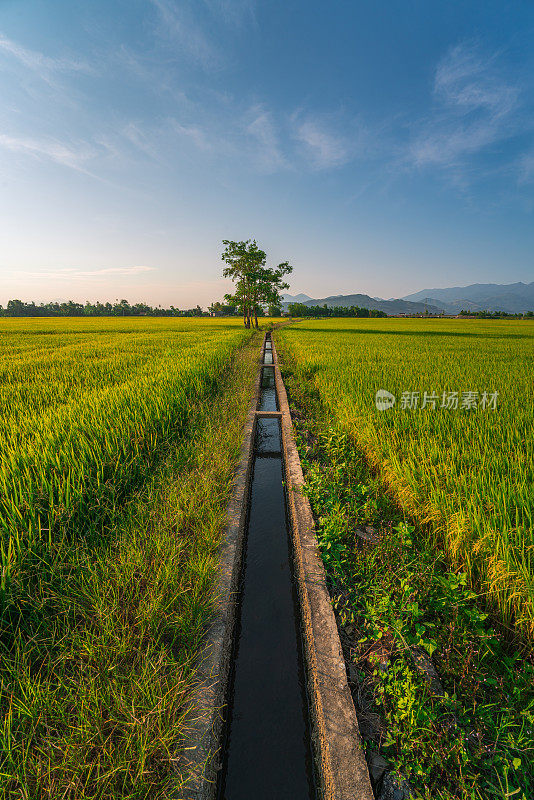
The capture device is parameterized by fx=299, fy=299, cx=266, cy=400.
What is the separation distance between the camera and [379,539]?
2529 millimetres

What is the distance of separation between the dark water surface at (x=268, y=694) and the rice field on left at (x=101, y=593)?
412 mm

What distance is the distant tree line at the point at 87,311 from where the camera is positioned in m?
82.7

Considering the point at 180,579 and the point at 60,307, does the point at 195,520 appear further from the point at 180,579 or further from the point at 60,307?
the point at 60,307

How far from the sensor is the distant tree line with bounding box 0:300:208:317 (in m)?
82.7

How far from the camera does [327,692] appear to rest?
1539mm

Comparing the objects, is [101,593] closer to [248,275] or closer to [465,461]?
[465,461]

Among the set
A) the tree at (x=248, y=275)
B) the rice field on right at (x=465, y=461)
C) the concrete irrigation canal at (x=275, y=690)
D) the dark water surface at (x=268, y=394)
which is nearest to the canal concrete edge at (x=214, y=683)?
the concrete irrigation canal at (x=275, y=690)

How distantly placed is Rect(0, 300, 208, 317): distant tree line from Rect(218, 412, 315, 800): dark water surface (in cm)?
9172

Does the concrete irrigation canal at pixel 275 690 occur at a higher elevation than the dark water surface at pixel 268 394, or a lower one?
lower

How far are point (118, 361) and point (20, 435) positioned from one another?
5.67m

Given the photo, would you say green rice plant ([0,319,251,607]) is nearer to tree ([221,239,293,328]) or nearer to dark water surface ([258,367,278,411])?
dark water surface ([258,367,278,411])

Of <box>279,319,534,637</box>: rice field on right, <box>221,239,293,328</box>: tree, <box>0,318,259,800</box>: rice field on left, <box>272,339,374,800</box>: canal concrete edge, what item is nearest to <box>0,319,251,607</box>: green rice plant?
<box>0,318,259,800</box>: rice field on left

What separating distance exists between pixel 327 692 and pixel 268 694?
17.2 inches

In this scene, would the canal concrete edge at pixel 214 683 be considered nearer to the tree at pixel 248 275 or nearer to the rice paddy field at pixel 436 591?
the rice paddy field at pixel 436 591
